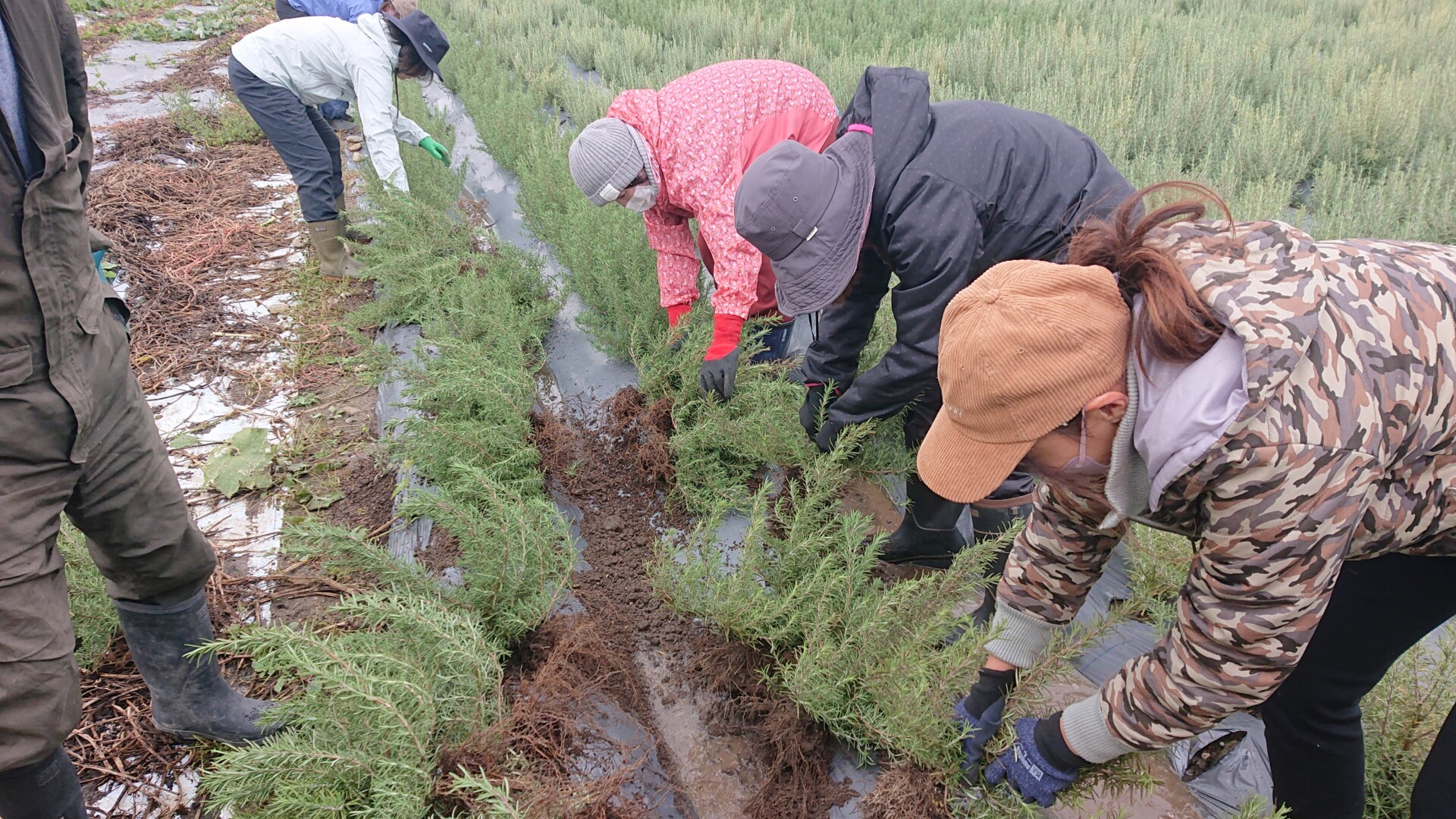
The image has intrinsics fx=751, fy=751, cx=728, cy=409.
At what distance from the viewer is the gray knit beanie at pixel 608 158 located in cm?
258

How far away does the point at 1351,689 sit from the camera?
150cm

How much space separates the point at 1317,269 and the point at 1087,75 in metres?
4.96

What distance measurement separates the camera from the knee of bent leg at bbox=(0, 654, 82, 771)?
140 cm

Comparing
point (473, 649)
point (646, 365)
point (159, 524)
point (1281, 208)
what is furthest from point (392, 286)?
point (1281, 208)

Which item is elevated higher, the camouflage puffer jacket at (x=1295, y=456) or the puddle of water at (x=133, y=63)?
the camouflage puffer jacket at (x=1295, y=456)

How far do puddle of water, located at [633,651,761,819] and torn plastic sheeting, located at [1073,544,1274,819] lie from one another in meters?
0.90

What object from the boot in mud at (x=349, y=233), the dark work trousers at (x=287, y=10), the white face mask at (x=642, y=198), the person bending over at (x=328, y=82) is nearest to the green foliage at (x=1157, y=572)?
the white face mask at (x=642, y=198)

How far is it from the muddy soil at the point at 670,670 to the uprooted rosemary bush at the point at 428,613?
18cm

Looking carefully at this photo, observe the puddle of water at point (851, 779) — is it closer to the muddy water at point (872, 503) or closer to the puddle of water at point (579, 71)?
the muddy water at point (872, 503)

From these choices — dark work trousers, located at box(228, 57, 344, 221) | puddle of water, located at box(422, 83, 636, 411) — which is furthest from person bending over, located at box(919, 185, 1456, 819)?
dark work trousers, located at box(228, 57, 344, 221)

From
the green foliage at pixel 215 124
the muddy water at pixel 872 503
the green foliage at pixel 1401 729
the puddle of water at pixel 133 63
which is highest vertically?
the green foliage at pixel 1401 729

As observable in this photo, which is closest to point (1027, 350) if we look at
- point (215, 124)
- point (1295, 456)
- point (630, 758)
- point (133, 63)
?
point (1295, 456)

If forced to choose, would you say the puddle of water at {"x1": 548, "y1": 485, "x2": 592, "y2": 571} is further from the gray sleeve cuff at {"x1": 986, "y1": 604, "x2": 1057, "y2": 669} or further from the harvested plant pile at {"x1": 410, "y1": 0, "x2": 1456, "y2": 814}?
the gray sleeve cuff at {"x1": 986, "y1": 604, "x2": 1057, "y2": 669}

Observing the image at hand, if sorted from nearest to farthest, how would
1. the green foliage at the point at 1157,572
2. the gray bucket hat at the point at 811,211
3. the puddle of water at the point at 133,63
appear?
the gray bucket hat at the point at 811,211 → the green foliage at the point at 1157,572 → the puddle of water at the point at 133,63
